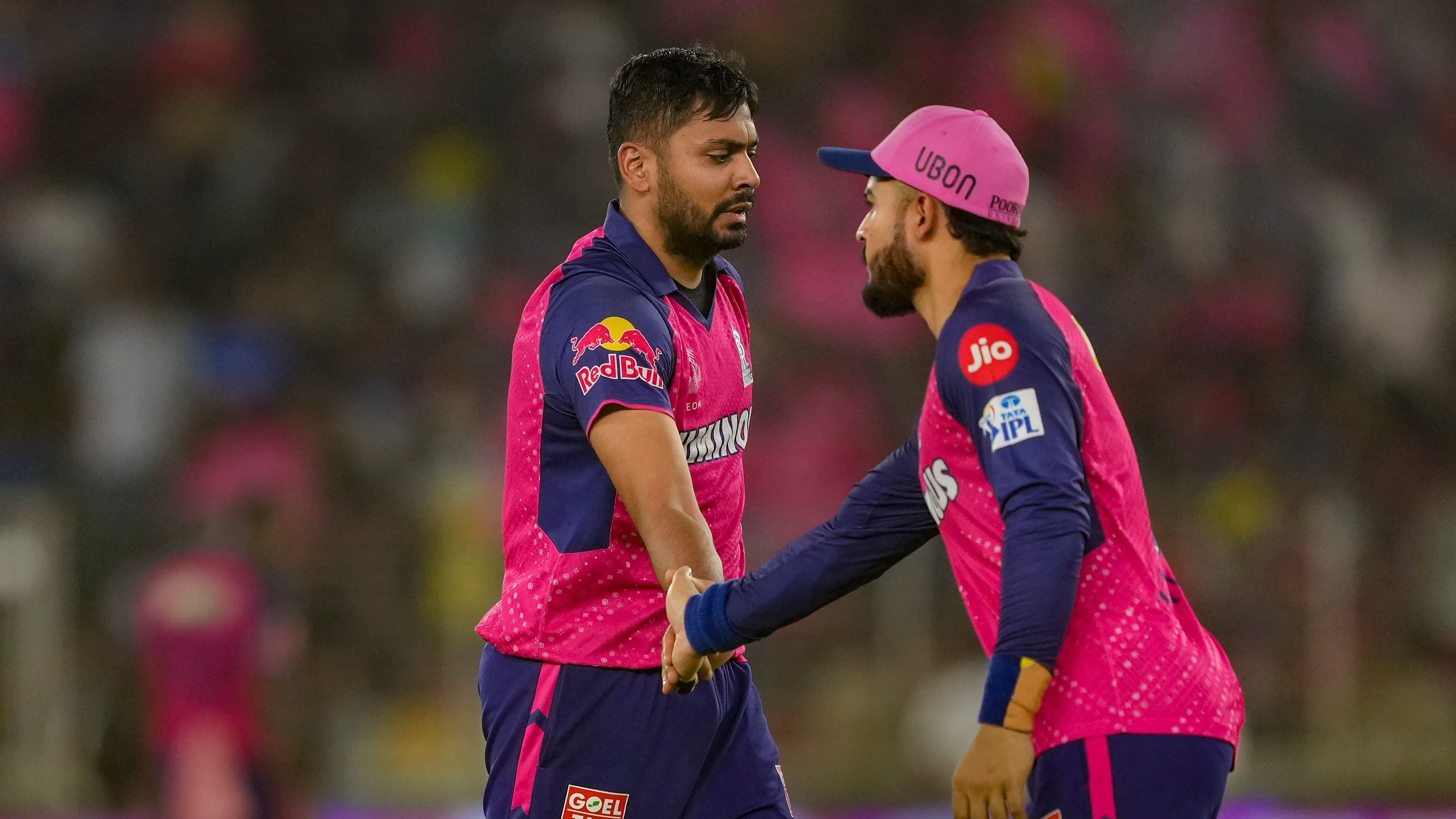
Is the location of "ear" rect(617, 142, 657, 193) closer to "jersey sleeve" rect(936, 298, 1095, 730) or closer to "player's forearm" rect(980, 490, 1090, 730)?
"jersey sleeve" rect(936, 298, 1095, 730)

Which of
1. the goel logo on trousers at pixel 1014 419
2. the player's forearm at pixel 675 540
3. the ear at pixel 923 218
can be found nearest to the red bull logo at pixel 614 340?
the player's forearm at pixel 675 540

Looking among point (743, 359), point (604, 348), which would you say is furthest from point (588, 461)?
point (743, 359)

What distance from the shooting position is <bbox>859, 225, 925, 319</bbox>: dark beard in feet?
11.3

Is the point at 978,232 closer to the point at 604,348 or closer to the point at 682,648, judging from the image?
the point at 604,348

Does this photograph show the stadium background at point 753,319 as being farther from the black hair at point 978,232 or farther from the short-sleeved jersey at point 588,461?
the black hair at point 978,232

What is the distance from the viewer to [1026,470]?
3047 millimetres

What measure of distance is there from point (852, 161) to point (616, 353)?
26.1 inches

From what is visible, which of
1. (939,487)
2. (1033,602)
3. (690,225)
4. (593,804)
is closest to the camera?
(1033,602)

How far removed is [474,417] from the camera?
9.00 m

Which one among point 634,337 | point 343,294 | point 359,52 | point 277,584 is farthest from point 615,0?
point 634,337

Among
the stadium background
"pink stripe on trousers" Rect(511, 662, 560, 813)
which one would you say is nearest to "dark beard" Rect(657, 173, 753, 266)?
"pink stripe on trousers" Rect(511, 662, 560, 813)

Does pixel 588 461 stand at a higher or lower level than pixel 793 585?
higher

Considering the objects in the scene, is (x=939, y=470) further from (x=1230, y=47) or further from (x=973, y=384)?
(x=1230, y=47)

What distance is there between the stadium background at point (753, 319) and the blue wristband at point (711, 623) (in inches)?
189
